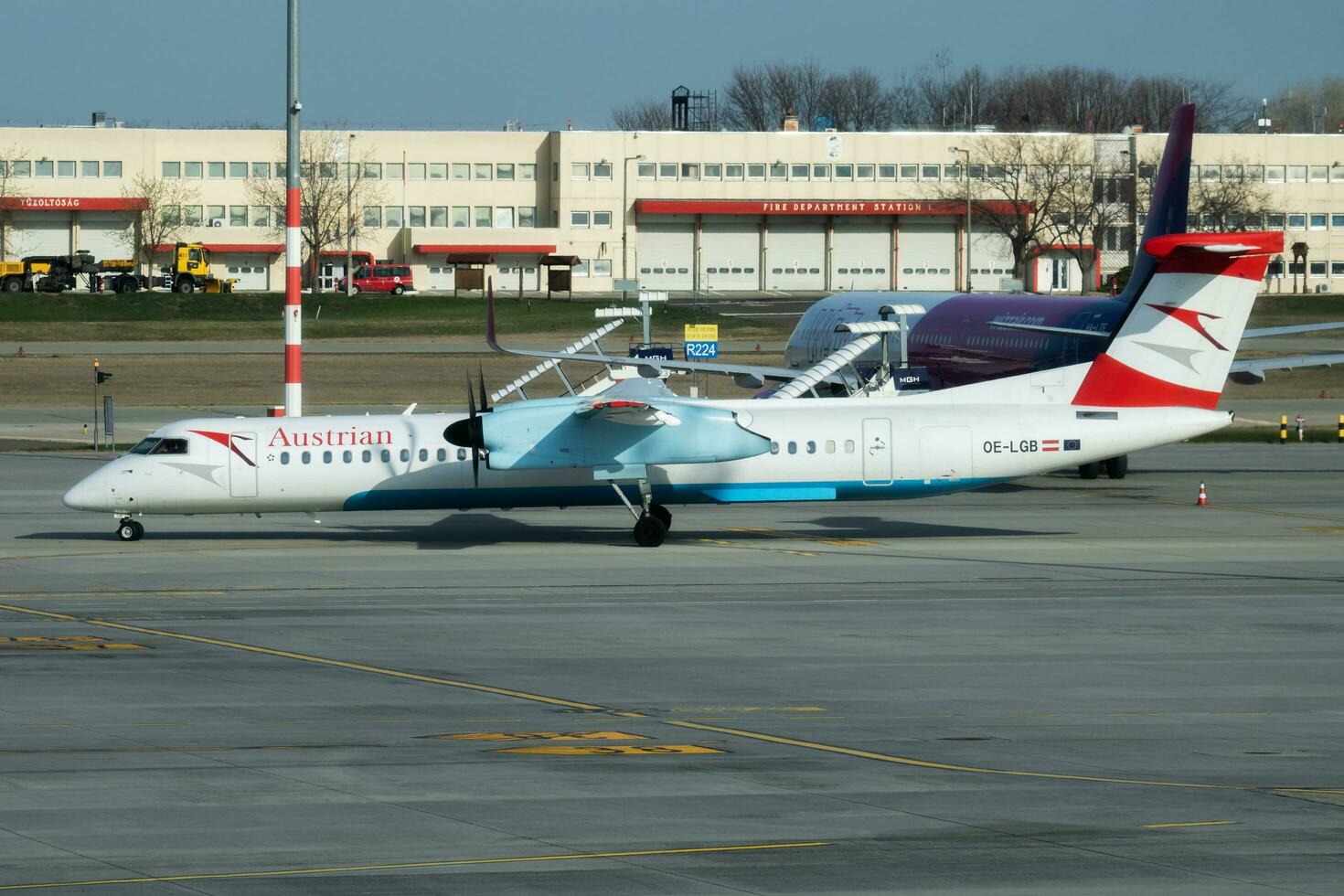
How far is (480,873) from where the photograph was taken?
1126 cm

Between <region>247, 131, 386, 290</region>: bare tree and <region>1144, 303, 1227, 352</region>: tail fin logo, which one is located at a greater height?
<region>247, 131, 386, 290</region>: bare tree

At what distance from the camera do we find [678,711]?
17344 mm

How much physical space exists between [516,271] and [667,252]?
11.2m

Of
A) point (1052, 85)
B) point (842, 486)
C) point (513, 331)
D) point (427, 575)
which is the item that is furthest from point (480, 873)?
point (1052, 85)

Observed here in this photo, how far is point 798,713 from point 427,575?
1219 cm

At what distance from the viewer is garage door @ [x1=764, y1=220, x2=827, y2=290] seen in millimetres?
123688

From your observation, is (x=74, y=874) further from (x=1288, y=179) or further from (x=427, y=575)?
(x=1288, y=179)

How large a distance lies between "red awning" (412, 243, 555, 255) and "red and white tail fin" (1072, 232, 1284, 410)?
91.7 m

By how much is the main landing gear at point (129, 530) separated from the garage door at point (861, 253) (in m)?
94.6

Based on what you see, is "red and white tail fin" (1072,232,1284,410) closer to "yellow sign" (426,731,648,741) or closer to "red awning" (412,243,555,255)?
"yellow sign" (426,731,648,741)

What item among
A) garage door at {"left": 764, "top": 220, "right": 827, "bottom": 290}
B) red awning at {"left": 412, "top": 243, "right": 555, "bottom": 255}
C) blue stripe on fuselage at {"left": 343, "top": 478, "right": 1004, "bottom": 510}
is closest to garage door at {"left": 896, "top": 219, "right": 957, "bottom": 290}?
garage door at {"left": 764, "top": 220, "right": 827, "bottom": 290}

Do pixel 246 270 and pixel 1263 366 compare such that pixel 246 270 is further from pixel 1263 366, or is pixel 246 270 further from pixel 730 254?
pixel 1263 366

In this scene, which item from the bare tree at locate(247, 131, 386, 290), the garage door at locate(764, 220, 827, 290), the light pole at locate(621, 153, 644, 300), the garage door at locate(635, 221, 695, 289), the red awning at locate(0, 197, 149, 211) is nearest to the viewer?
the red awning at locate(0, 197, 149, 211)

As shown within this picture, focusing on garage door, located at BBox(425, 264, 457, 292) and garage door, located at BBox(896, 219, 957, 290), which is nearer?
garage door, located at BBox(425, 264, 457, 292)
